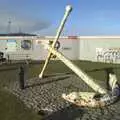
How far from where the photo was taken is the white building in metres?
63.2

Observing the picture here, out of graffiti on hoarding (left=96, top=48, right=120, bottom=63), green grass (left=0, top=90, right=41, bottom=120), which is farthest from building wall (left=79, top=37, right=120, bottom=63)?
green grass (left=0, top=90, right=41, bottom=120)

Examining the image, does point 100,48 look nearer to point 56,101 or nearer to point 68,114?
point 56,101

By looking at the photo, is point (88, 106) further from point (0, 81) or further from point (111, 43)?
point (111, 43)

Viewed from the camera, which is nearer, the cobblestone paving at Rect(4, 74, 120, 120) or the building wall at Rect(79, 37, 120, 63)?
the cobblestone paving at Rect(4, 74, 120, 120)

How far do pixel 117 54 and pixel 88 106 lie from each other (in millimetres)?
44436

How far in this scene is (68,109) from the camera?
1820 centimetres

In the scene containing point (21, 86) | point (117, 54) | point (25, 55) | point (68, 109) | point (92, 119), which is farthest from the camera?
point (25, 55)

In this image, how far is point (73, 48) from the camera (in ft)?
223

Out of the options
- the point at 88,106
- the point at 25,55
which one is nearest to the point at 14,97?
the point at 88,106

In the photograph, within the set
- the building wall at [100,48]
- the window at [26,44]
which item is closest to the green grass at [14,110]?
the building wall at [100,48]

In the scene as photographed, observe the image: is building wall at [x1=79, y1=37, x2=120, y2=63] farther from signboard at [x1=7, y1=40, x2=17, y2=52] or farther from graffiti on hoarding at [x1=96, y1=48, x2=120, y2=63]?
signboard at [x1=7, y1=40, x2=17, y2=52]

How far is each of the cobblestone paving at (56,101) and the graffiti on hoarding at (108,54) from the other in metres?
35.1

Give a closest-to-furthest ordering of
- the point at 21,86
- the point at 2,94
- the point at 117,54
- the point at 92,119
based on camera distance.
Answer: the point at 92,119, the point at 2,94, the point at 21,86, the point at 117,54

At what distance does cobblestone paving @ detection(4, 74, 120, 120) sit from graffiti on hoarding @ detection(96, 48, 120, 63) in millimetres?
35059
